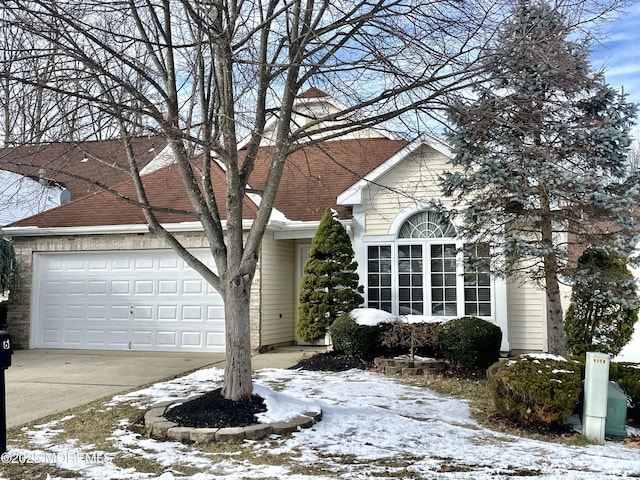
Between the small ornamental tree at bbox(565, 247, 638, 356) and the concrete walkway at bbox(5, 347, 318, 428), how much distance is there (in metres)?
5.09

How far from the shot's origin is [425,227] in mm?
12109

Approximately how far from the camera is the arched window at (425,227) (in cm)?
1193

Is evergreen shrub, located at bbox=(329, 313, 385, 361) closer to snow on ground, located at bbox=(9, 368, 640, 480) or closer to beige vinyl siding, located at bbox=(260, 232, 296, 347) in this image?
beige vinyl siding, located at bbox=(260, 232, 296, 347)

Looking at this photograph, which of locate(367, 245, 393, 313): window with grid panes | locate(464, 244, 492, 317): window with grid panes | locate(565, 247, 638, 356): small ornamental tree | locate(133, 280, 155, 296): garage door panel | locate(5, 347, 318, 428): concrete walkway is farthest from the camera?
locate(133, 280, 155, 296): garage door panel

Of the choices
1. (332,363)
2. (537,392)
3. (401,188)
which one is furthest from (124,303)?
(537,392)

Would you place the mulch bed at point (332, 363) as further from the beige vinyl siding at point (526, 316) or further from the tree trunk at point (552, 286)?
the beige vinyl siding at point (526, 316)

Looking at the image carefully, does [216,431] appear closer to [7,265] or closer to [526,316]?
[526,316]

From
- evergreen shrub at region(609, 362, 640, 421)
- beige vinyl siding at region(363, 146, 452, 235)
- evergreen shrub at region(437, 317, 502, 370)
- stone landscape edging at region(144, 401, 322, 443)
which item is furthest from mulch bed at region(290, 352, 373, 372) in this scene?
evergreen shrub at region(609, 362, 640, 421)

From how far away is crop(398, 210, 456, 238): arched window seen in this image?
39.1 ft

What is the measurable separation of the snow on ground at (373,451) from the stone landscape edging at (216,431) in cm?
10

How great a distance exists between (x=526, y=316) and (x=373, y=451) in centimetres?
737

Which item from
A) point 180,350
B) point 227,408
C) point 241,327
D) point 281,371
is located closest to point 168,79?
point 241,327

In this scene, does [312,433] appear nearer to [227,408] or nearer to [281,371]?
[227,408]

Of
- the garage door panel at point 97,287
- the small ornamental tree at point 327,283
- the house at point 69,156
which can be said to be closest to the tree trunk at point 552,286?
the small ornamental tree at point 327,283
